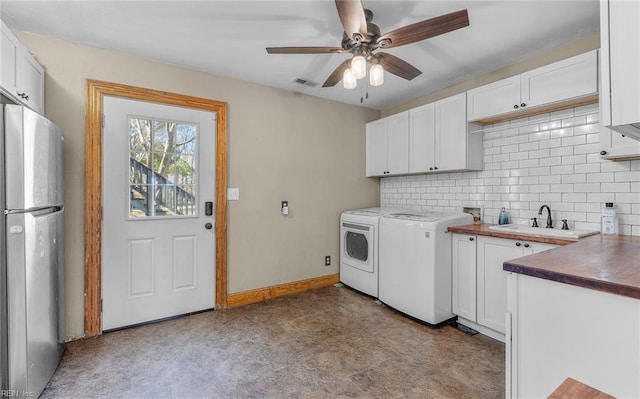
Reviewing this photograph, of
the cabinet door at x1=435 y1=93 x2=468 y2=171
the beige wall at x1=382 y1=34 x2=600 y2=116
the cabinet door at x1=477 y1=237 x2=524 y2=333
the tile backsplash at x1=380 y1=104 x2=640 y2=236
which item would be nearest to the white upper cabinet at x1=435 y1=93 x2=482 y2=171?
the cabinet door at x1=435 y1=93 x2=468 y2=171

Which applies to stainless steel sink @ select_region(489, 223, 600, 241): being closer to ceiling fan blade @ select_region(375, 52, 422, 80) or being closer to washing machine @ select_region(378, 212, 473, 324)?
washing machine @ select_region(378, 212, 473, 324)

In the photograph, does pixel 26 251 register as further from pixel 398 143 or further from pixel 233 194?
pixel 398 143

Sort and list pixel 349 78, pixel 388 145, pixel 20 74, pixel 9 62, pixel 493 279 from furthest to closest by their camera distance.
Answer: pixel 388 145 < pixel 493 279 < pixel 349 78 < pixel 20 74 < pixel 9 62

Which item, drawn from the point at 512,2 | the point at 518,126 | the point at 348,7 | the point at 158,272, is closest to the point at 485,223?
the point at 518,126

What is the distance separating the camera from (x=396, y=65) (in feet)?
6.89

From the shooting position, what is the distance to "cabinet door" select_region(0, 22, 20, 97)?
5.61 feet

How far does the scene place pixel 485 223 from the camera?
2.98 meters

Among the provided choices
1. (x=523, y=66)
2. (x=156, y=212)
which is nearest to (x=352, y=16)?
(x=523, y=66)

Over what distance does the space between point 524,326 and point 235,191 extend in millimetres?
2651

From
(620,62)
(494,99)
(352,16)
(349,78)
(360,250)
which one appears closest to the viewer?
(620,62)

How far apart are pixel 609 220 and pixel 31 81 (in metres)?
4.20

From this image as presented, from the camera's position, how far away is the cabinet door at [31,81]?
195cm

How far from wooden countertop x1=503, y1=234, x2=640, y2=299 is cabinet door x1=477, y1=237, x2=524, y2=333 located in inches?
26.7

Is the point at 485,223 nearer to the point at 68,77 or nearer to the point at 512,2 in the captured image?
the point at 512,2
